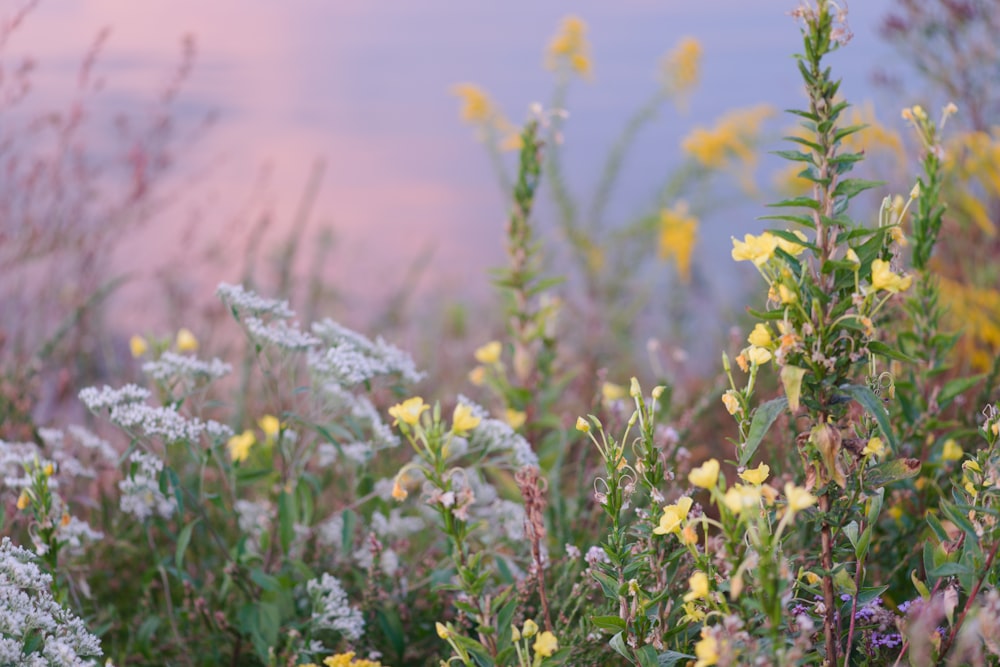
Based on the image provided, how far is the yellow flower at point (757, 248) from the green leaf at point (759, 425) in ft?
0.67

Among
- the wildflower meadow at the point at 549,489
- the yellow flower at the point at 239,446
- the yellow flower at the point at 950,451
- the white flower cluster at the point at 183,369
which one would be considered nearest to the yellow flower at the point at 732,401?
the wildflower meadow at the point at 549,489

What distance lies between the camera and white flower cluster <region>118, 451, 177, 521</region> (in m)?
1.95

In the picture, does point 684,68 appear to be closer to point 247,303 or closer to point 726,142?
point 726,142

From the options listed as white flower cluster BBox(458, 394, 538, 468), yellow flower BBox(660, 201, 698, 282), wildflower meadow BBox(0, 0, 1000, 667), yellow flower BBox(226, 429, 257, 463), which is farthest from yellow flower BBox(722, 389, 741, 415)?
yellow flower BBox(660, 201, 698, 282)

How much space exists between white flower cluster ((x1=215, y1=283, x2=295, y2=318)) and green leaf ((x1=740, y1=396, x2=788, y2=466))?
1053 mm

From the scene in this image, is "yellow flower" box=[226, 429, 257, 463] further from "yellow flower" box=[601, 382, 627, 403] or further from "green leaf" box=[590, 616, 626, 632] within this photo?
"green leaf" box=[590, 616, 626, 632]

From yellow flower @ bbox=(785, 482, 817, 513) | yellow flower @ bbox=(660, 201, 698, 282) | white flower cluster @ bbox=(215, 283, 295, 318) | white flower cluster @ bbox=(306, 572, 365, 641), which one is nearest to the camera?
yellow flower @ bbox=(785, 482, 817, 513)

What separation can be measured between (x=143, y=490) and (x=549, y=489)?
3.33 feet

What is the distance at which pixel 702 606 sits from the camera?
142 centimetres

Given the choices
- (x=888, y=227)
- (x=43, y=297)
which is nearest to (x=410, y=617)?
(x=888, y=227)

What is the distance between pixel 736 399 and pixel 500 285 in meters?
1.38

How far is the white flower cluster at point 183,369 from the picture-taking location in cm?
204

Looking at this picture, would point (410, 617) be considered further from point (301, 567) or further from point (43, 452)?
point (43, 452)

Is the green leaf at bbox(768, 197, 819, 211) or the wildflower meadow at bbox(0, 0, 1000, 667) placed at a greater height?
the green leaf at bbox(768, 197, 819, 211)
